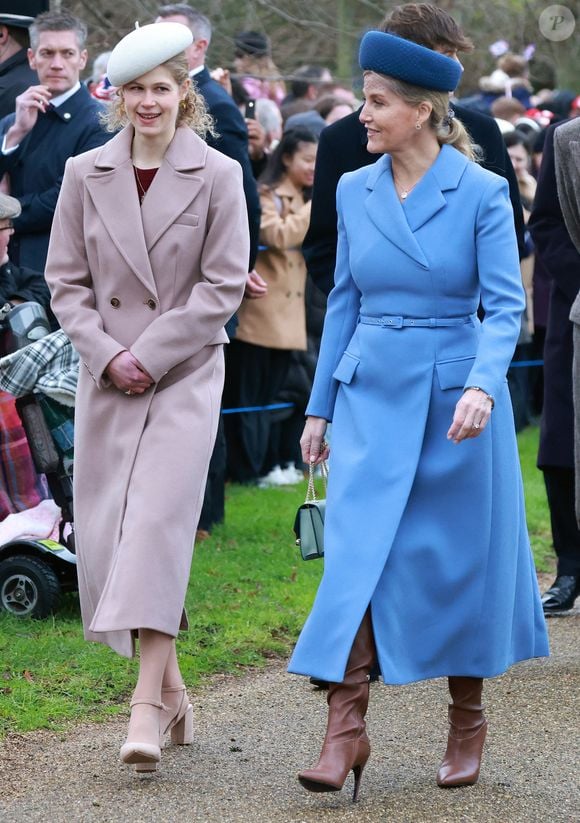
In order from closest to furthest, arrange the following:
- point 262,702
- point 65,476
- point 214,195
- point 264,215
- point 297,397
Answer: point 214,195 < point 262,702 < point 65,476 < point 264,215 < point 297,397

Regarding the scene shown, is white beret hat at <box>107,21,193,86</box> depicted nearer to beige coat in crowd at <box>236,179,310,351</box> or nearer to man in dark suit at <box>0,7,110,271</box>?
man in dark suit at <box>0,7,110,271</box>

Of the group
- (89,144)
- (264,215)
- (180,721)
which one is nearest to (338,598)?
(180,721)

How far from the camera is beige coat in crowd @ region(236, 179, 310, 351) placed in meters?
9.84

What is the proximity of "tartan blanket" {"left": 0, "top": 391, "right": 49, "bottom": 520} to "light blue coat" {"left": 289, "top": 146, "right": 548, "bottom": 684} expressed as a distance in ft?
7.48

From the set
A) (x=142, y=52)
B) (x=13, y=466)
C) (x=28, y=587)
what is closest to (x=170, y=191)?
(x=142, y=52)

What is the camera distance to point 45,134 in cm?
784

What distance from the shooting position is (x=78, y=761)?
16.5 feet

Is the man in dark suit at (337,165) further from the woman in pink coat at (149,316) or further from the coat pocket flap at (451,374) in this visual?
the coat pocket flap at (451,374)

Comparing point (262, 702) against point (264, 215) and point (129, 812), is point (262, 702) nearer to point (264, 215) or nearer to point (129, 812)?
point (129, 812)

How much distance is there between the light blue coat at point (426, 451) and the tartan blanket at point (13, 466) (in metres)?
2.28

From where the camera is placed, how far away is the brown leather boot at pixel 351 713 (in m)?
4.49

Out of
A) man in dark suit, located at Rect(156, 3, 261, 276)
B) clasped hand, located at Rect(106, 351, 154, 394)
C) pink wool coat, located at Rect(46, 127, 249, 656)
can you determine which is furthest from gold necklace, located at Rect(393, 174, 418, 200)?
man in dark suit, located at Rect(156, 3, 261, 276)

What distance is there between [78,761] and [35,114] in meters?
3.62

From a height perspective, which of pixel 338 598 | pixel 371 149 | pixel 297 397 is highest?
pixel 371 149
